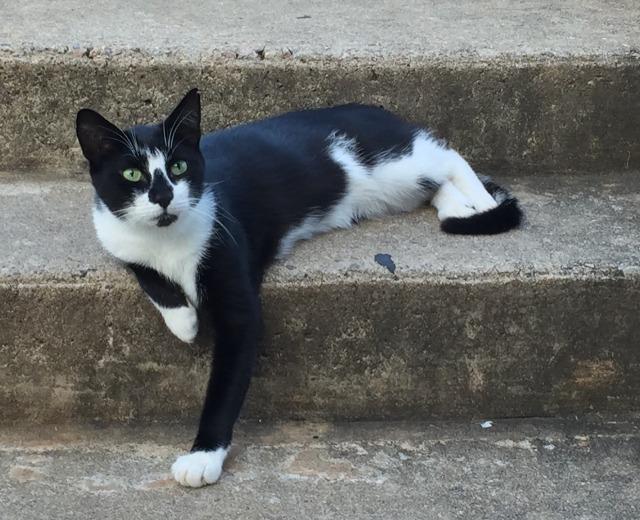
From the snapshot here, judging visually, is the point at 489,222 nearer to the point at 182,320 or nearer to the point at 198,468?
the point at 182,320

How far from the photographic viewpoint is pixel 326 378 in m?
2.01

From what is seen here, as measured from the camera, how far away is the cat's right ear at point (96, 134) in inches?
66.1

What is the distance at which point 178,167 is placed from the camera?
177 centimetres

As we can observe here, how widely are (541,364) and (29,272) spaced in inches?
43.0

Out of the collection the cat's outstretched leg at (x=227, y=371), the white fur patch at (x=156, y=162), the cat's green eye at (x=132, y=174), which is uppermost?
the white fur patch at (x=156, y=162)

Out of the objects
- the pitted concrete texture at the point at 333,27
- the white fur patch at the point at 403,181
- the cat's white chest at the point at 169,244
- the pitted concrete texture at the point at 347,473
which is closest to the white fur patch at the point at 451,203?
the white fur patch at the point at 403,181

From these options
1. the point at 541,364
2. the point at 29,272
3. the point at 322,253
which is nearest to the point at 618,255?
the point at 541,364

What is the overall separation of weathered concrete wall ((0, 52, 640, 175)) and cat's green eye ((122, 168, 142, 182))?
0.69 meters

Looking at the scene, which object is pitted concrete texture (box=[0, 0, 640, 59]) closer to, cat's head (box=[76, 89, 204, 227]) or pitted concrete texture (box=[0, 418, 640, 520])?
cat's head (box=[76, 89, 204, 227])

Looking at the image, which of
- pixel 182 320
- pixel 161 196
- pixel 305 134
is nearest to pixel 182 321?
pixel 182 320

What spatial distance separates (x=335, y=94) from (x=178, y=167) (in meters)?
0.75

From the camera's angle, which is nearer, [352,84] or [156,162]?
[156,162]

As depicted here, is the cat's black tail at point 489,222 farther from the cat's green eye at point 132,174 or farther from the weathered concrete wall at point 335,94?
the cat's green eye at point 132,174

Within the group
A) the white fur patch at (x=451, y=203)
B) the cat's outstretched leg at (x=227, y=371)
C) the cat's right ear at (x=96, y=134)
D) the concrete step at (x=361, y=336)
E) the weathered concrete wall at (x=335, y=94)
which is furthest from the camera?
the weathered concrete wall at (x=335, y=94)
